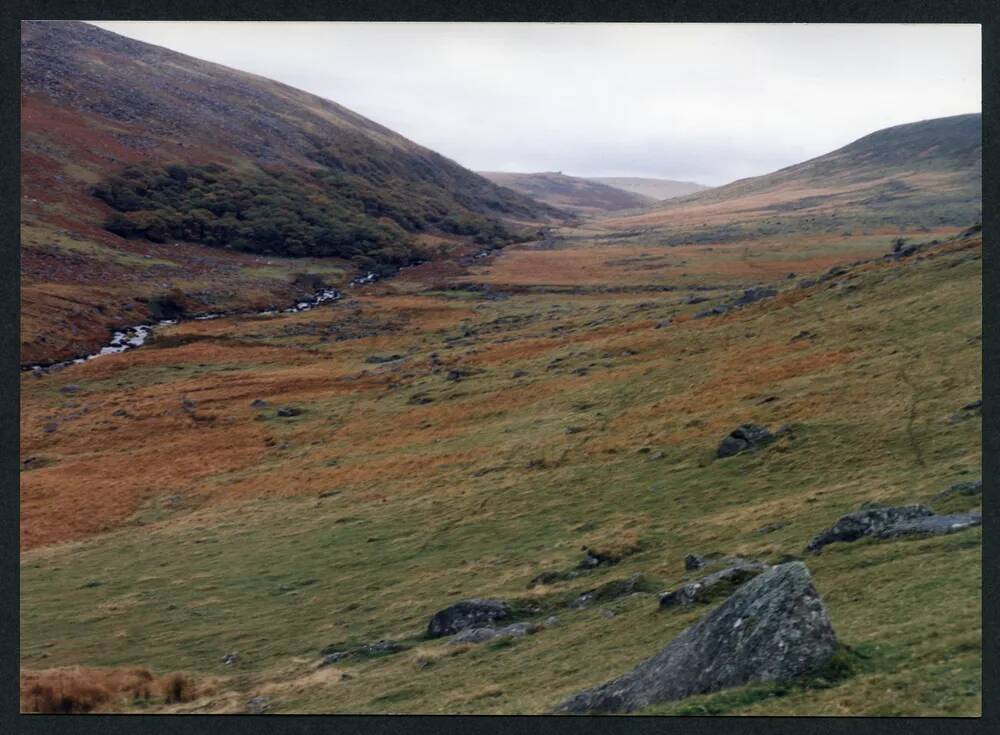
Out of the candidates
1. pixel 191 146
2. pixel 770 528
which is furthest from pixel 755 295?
pixel 191 146

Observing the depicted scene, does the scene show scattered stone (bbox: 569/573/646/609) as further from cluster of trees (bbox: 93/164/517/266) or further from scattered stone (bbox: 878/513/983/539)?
cluster of trees (bbox: 93/164/517/266)

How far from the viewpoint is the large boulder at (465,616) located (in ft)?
70.4

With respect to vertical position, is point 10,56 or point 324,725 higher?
point 10,56

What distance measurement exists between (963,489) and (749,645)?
9811 millimetres

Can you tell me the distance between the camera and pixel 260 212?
145875 millimetres

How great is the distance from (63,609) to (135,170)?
124 m

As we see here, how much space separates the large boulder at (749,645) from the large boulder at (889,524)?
6134 mm

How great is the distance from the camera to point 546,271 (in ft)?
462

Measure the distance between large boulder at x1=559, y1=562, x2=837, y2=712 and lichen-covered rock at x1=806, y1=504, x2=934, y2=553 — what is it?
20.2ft

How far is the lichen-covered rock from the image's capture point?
19.3 m

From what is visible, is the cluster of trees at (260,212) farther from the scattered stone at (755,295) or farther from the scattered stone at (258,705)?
the scattered stone at (258,705)

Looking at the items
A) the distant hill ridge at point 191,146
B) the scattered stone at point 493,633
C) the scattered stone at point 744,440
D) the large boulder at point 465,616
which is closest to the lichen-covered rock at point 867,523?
the scattered stone at point 493,633

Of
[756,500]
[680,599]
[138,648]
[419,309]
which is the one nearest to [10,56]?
[138,648]

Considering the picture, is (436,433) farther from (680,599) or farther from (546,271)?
(546,271)
